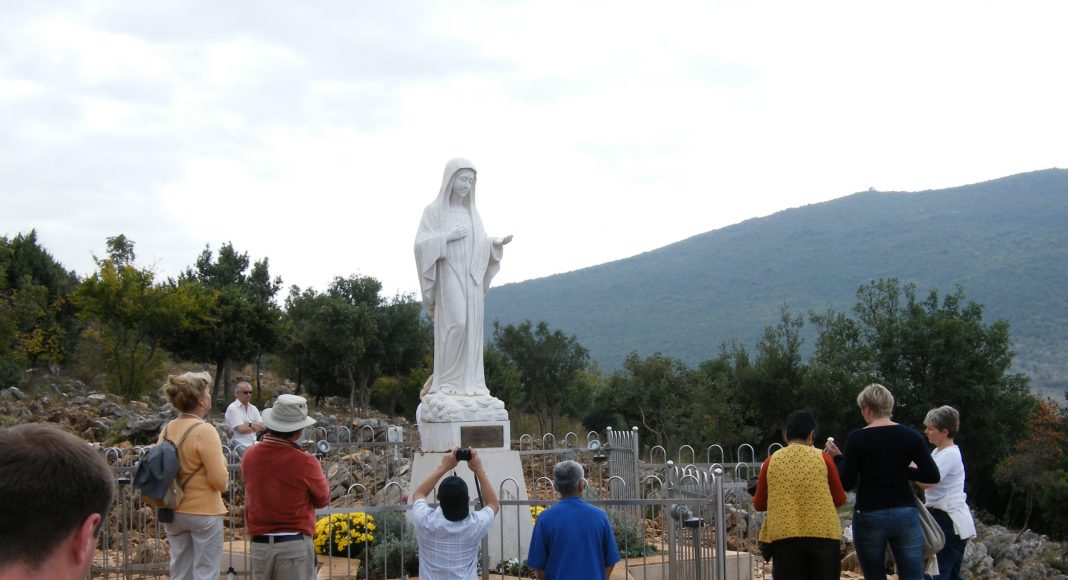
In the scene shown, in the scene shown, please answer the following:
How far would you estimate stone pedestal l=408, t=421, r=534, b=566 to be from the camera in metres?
9.05

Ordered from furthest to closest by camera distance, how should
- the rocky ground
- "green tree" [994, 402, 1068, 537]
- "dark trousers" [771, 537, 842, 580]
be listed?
"green tree" [994, 402, 1068, 537] < the rocky ground < "dark trousers" [771, 537, 842, 580]

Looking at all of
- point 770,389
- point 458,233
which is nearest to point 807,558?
point 458,233

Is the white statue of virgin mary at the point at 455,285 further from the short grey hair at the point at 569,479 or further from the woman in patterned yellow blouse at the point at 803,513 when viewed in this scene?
the short grey hair at the point at 569,479

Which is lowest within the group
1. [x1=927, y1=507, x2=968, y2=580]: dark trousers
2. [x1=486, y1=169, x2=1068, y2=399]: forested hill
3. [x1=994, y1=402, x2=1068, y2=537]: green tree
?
[x1=994, y1=402, x2=1068, y2=537]: green tree

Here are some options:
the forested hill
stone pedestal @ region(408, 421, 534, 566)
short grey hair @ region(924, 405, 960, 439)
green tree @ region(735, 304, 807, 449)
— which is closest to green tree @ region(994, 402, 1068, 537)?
green tree @ region(735, 304, 807, 449)

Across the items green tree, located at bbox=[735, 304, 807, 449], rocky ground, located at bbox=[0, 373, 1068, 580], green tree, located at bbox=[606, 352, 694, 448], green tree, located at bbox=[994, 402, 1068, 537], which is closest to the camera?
rocky ground, located at bbox=[0, 373, 1068, 580]

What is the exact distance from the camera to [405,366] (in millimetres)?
38656

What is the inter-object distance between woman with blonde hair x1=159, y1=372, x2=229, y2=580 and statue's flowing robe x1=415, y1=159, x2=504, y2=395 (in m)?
4.13

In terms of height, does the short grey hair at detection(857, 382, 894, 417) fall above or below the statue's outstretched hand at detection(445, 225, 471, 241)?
below

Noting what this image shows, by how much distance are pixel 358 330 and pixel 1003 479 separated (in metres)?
22.5

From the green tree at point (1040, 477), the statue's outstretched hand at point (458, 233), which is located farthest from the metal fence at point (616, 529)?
the green tree at point (1040, 477)

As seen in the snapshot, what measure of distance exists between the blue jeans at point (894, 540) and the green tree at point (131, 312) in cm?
2541

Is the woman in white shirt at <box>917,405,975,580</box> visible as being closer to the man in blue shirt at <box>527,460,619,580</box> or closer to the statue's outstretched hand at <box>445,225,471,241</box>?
the man in blue shirt at <box>527,460,619,580</box>

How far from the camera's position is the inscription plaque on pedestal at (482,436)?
9438 millimetres
